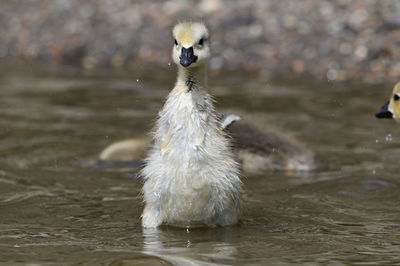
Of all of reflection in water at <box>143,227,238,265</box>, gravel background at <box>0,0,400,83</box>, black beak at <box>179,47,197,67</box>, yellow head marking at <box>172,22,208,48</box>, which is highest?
gravel background at <box>0,0,400,83</box>

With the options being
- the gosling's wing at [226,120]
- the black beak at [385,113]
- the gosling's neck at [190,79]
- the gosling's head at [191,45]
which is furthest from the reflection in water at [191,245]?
the black beak at [385,113]

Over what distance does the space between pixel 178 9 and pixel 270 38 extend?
65.8 inches

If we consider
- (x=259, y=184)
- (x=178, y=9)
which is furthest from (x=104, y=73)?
(x=259, y=184)

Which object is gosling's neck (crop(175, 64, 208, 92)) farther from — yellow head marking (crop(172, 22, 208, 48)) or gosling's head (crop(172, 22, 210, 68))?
yellow head marking (crop(172, 22, 208, 48))

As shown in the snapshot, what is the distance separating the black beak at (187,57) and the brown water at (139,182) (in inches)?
35.1

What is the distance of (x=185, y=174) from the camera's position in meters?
4.77

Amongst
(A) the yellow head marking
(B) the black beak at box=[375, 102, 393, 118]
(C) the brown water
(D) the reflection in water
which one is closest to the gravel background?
(C) the brown water

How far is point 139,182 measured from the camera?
6324 mm

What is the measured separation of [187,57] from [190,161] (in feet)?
1.82

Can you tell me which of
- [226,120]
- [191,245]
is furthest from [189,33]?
[191,245]

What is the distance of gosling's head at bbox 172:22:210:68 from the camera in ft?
16.0

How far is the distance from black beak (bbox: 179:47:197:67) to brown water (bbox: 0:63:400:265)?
89 cm

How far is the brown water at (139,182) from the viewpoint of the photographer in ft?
14.5

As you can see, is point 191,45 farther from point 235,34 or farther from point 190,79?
point 235,34
